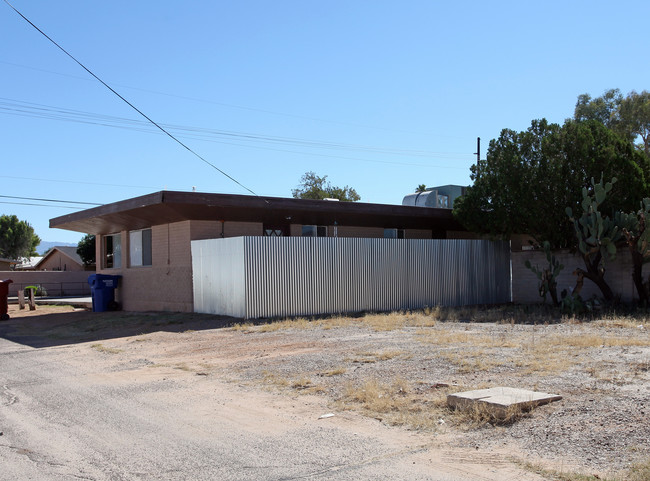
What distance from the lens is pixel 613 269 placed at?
21703 mm

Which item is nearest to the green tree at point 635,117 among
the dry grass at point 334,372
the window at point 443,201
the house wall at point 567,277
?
the window at point 443,201

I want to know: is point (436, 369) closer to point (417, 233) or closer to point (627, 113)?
point (417, 233)

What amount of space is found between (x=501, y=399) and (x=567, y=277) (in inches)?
687

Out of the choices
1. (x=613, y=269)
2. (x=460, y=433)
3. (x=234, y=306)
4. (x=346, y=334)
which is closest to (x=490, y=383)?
(x=460, y=433)

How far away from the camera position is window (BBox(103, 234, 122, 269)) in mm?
26078

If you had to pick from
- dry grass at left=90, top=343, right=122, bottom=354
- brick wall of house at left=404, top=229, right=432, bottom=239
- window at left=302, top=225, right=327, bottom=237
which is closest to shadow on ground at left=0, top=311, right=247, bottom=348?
dry grass at left=90, top=343, right=122, bottom=354

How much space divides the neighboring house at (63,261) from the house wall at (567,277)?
4483cm

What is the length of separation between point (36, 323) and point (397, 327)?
12.8m

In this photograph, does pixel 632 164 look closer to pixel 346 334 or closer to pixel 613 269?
pixel 613 269

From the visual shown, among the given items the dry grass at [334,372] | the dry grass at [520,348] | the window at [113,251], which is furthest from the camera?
the window at [113,251]

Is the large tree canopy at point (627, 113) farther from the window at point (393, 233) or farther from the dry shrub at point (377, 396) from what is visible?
the dry shrub at point (377, 396)

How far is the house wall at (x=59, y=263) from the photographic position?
60.9 m

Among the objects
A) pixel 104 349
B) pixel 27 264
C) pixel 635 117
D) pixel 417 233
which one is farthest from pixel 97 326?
pixel 27 264

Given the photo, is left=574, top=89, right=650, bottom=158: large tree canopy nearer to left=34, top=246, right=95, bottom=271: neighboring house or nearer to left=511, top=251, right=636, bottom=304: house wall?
left=511, top=251, right=636, bottom=304: house wall
